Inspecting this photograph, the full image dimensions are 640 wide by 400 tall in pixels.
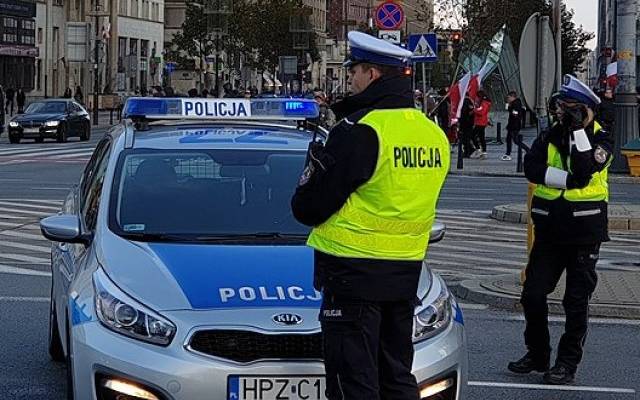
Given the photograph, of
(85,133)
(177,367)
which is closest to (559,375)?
(177,367)

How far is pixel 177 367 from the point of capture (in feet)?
19.9

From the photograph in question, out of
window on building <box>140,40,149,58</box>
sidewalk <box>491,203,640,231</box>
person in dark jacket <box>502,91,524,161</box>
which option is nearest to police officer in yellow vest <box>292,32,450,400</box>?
sidewalk <box>491,203,640,231</box>

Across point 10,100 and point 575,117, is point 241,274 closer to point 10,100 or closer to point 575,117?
point 575,117

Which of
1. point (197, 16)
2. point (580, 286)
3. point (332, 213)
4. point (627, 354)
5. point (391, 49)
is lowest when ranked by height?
point (627, 354)

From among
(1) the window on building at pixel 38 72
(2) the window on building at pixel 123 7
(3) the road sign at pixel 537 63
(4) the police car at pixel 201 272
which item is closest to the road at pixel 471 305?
(4) the police car at pixel 201 272

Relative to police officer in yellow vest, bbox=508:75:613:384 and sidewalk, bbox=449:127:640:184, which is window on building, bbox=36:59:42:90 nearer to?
sidewalk, bbox=449:127:640:184

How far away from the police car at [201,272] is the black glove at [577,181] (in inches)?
53.5

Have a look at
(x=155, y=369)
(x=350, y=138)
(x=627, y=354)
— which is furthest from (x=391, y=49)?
(x=627, y=354)

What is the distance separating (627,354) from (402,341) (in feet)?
15.2

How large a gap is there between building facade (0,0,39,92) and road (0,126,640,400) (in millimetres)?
54654

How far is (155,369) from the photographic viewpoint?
20.0 feet

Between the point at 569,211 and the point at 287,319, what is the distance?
282 centimetres

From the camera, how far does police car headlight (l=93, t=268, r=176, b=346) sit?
20.4 feet

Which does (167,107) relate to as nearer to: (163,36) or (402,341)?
(402,341)
